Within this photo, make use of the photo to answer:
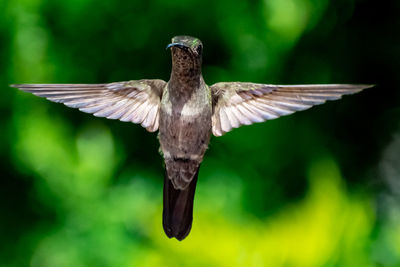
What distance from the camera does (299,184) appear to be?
10.3 feet

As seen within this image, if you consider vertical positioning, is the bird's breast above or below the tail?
above

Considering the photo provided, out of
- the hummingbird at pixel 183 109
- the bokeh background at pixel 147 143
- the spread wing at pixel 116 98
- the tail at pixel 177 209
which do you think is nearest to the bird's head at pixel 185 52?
the hummingbird at pixel 183 109

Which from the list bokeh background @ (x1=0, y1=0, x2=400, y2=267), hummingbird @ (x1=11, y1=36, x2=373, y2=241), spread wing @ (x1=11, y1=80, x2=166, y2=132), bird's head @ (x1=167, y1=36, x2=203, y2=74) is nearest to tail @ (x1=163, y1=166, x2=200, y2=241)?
hummingbird @ (x1=11, y1=36, x2=373, y2=241)

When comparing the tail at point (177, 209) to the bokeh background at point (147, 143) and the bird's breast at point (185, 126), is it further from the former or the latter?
the bokeh background at point (147, 143)

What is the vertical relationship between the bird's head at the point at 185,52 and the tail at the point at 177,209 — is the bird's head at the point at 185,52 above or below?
above

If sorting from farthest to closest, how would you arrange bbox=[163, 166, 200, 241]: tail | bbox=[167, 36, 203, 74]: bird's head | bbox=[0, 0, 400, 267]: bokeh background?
bbox=[0, 0, 400, 267]: bokeh background < bbox=[163, 166, 200, 241]: tail < bbox=[167, 36, 203, 74]: bird's head

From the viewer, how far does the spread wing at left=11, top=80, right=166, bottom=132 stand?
101 centimetres

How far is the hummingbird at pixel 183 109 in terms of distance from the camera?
3.64ft

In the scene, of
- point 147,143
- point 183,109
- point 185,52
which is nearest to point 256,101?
point 183,109

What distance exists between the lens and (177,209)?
4.08 feet

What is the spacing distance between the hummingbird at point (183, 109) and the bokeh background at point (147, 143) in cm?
150

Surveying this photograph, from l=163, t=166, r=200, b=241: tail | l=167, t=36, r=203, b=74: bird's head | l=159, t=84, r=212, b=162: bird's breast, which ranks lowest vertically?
l=163, t=166, r=200, b=241: tail

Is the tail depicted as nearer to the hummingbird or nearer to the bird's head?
the hummingbird

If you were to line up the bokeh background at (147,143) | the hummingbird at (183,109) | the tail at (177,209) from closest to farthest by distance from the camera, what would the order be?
the hummingbird at (183,109) → the tail at (177,209) → the bokeh background at (147,143)
